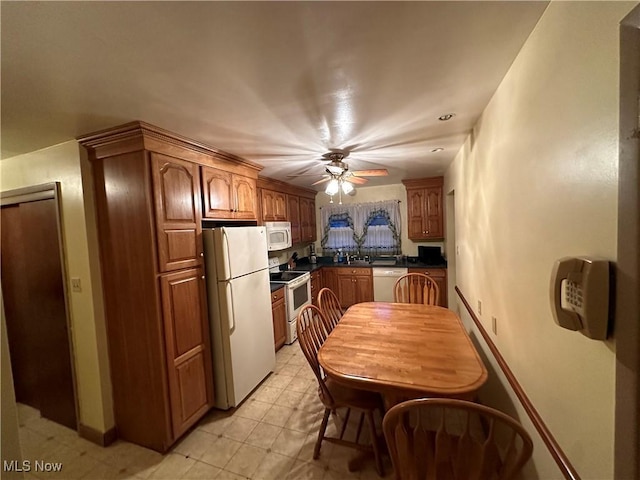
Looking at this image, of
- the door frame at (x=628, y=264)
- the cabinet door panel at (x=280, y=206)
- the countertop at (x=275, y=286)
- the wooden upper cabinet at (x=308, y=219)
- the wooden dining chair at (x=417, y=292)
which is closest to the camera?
the door frame at (x=628, y=264)

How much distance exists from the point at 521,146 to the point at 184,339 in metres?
2.46

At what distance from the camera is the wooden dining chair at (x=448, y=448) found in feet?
3.14

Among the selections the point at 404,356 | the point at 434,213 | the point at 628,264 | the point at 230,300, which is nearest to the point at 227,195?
the point at 230,300

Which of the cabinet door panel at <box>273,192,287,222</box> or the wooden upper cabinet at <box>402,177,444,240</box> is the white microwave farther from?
the wooden upper cabinet at <box>402,177,444,240</box>

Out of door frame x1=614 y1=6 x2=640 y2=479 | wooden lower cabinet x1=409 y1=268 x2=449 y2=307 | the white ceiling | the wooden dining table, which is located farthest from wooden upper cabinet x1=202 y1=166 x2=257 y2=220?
wooden lower cabinet x1=409 y1=268 x2=449 y2=307

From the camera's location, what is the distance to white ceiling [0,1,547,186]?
2.93 ft

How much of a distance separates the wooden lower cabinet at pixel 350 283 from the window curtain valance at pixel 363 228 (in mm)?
636

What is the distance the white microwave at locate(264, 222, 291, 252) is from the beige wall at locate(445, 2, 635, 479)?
99.9 inches

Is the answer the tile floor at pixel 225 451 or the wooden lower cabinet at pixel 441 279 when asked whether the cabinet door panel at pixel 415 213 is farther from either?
the tile floor at pixel 225 451

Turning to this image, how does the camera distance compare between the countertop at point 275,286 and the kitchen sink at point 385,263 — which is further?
the kitchen sink at point 385,263

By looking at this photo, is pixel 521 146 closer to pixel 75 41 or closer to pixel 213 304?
pixel 75 41

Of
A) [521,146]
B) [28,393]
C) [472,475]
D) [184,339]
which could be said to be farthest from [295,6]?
[28,393]

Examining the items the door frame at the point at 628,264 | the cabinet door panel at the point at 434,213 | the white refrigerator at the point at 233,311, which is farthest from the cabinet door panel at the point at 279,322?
the door frame at the point at 628,264

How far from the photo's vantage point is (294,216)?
4.40 meters
